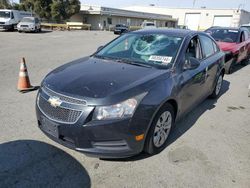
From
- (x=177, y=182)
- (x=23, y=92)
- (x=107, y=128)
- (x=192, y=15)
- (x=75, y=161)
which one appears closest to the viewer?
(x=107, y=128)

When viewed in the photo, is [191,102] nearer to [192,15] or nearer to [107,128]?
[107,128]

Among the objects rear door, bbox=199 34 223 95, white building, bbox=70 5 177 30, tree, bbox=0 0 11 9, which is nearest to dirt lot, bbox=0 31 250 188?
rear door, bbox=199 34 223 95

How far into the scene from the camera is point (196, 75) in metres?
4.12

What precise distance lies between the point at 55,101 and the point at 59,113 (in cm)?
16

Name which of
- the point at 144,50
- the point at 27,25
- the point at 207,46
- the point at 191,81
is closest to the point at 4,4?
the point at 27,25

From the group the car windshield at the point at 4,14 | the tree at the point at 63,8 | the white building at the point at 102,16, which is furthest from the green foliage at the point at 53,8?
the car windshield at the point at 4,14

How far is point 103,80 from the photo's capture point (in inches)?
121

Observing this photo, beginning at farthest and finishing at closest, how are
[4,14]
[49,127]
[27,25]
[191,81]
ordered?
1. [4,14]
2. [27,25]
3. [191,81]
4. [49,127]

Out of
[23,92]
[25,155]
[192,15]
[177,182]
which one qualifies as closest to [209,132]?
[177,182]

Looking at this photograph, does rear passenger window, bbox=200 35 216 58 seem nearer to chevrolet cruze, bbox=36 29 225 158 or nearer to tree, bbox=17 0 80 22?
chevrolet cruze, bbox=36 29 225 158

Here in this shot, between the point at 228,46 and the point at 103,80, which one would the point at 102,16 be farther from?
the point at 103,80

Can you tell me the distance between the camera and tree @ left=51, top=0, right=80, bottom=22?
3925 cm

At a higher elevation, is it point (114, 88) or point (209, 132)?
point (114, 88)

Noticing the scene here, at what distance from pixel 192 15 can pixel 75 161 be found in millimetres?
66823
